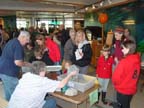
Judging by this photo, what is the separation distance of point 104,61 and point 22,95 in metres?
2.27

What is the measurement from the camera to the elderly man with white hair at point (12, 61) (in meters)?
3.89

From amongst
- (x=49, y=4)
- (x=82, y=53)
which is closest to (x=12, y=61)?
(x=82, y=53)

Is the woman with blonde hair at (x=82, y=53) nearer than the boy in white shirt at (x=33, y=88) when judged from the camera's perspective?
No

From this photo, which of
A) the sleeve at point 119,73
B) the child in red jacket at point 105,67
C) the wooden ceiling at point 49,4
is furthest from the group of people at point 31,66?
the wooden ceiling at point 49,4

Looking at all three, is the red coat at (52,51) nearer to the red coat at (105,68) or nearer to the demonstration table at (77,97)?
the red coat at (105,68)

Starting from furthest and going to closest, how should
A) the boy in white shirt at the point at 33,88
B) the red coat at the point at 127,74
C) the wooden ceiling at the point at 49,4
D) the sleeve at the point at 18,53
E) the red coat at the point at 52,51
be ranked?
1. the wooden ceiling at the point at 49,4
2. the red coat at the point at 52,51
3. the sleeve at the point at 18,53
4. the red coat at the point at 127,74
5. the boy in white shirt at the point at 33,88

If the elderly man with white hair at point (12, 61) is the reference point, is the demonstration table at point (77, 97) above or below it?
below

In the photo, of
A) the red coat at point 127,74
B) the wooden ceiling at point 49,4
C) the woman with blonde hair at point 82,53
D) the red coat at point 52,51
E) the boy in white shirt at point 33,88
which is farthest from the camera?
the wooden ceiling at point 49,4

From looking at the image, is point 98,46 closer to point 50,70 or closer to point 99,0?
point 99,0

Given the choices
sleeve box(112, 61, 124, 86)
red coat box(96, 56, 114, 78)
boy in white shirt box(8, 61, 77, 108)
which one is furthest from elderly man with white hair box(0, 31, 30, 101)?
red coat box(96, 56, 114, 78)

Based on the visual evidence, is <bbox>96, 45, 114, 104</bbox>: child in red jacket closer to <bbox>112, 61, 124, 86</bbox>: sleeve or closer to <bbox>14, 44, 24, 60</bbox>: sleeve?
<bbox>112, 61, 124, 86</bbox>: sleeve

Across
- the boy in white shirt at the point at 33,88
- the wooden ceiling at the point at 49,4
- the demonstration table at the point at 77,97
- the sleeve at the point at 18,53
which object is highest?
the wooden ceiling at the point at 49,4

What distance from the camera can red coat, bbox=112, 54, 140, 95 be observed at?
3.51m

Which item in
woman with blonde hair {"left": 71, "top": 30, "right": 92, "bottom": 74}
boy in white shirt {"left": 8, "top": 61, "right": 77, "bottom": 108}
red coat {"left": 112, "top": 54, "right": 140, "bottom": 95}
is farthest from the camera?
woman with blonde hair {"left": 71, "top": 30, "right": 92, "bottom": 74}
